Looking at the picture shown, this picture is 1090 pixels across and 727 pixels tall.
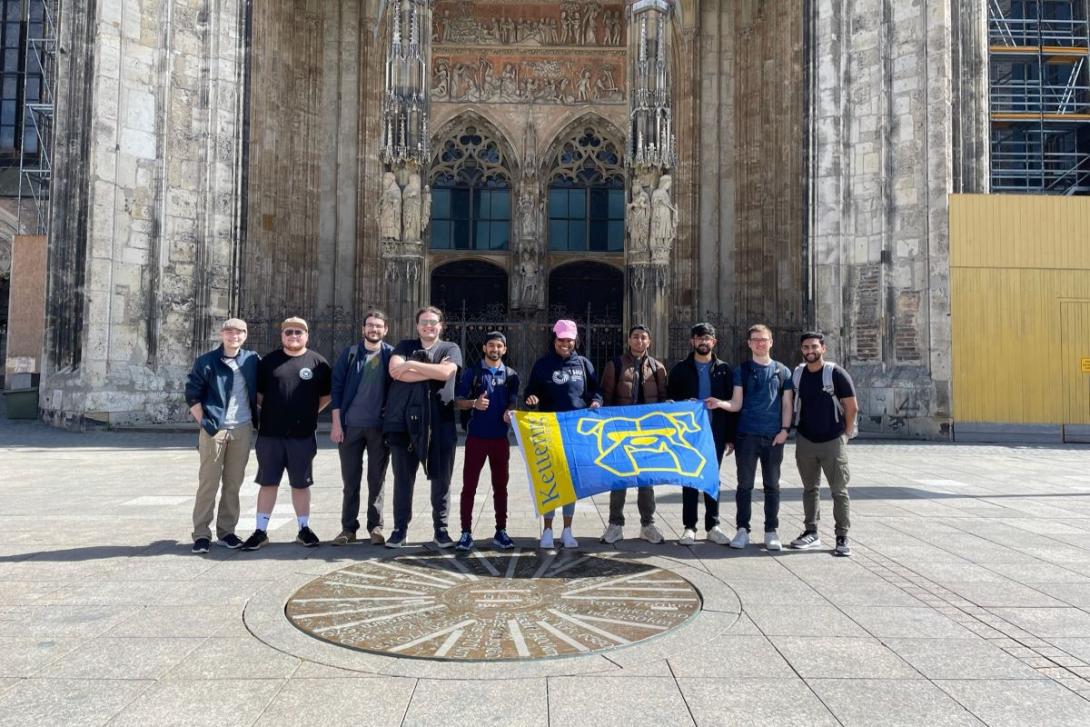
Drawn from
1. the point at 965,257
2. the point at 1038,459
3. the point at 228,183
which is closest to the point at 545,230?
the point at 228,183

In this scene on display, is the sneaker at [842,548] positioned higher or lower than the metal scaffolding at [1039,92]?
lower

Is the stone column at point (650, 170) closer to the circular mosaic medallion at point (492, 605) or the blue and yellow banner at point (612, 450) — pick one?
the blue and yellow banner at point (612, 450)

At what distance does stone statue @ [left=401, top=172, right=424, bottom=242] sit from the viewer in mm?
16547

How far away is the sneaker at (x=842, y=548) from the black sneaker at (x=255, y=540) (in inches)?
159

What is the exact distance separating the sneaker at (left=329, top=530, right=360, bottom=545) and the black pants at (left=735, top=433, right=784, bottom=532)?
2.85 m

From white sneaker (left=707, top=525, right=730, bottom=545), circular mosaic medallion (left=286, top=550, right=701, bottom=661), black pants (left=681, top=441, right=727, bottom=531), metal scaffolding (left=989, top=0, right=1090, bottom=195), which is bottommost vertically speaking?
circular mosaic medallion (left=286, top=550, right=701, bottom=661)

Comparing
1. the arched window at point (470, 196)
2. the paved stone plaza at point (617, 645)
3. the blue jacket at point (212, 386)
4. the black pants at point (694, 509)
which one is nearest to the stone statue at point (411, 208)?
the arched window at point (470, 196)

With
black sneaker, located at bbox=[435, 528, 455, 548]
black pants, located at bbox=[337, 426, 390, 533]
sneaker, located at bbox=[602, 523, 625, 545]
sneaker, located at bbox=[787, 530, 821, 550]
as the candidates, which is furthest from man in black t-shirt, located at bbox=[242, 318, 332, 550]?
sneaker, located at bbox=[787, 530, 821, 550]

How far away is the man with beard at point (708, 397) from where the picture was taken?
5.58 metres

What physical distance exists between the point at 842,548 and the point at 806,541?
0.28 metres

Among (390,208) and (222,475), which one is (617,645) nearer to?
(222,475)

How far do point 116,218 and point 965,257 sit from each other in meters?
17.0

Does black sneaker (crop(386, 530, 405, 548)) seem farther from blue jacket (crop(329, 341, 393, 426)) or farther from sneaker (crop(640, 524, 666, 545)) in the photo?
sneaker (crop(640, 524, 666, 545))

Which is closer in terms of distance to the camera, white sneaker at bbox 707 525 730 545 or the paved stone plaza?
the paved stone plaza
